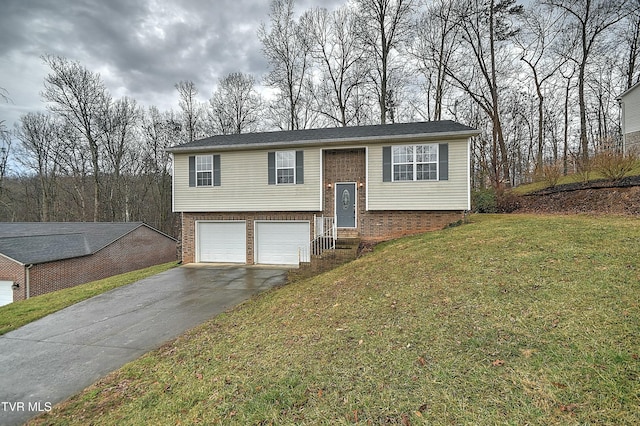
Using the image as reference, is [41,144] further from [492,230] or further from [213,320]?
[492,230]

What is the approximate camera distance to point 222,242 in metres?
12.5

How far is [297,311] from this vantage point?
5.36 metres

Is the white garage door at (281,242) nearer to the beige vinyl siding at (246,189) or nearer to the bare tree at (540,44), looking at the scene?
the beige vinyl siding at (246,189)

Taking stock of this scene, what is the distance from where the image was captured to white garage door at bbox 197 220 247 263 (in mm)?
12281

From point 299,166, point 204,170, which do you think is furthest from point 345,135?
point 204,170

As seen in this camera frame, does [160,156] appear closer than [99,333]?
No

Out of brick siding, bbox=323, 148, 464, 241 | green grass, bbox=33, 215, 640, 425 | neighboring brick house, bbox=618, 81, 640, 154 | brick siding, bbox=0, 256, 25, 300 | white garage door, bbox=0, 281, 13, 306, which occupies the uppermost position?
neighboring brick house, bbox=618, 81, 640, 154

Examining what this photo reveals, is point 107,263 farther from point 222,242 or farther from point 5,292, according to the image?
point 222,242

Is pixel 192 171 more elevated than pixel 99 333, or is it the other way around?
pixel 192 171

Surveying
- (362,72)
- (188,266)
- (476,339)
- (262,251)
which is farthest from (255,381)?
(362,72)

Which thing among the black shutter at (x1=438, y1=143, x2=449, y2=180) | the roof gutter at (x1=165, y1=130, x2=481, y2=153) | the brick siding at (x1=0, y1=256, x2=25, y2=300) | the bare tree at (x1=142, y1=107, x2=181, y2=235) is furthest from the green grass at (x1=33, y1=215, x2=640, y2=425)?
the bare tree at (x1=142, y1=107, x2=181, y2=235)

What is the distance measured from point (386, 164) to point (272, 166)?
434cm

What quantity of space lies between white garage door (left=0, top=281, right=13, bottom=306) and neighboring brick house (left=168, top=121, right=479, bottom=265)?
32.3ft

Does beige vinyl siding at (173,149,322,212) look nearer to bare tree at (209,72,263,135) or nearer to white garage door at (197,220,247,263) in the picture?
white garage door at (197,220,247,263)
